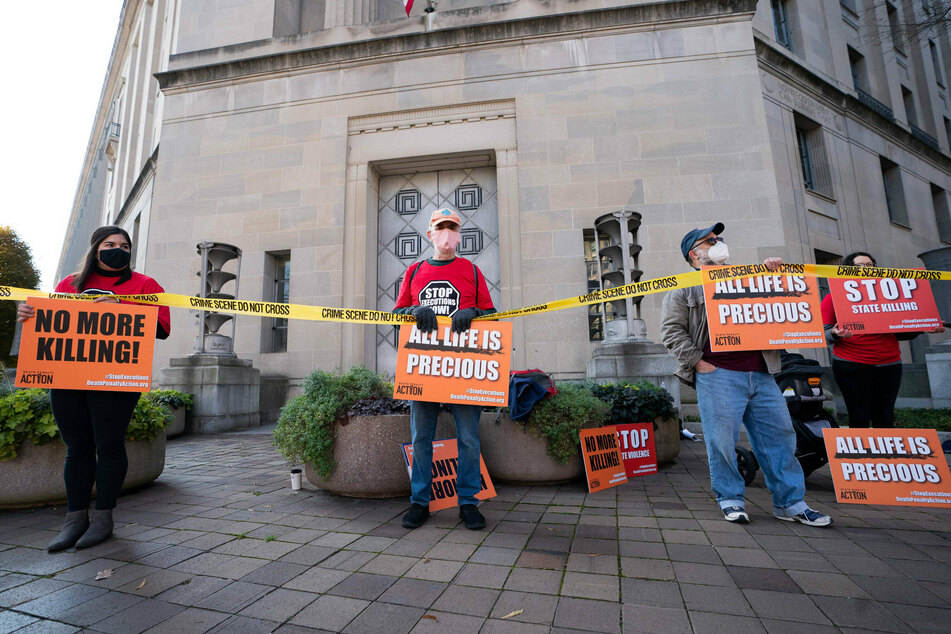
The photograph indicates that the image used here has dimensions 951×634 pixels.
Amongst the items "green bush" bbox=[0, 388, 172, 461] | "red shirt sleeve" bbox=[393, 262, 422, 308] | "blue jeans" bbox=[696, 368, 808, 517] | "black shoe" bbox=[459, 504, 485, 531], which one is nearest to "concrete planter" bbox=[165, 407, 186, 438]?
"green bush" bbox=[0, 388, 172, 461]

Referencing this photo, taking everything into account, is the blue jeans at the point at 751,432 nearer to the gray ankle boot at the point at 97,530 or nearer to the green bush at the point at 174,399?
the gray ankle boot at the point at 97,530

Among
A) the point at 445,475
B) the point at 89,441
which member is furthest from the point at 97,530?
the point at 445,475

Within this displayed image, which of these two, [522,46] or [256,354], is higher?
[522,46]

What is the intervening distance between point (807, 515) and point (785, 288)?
1657 millimetres

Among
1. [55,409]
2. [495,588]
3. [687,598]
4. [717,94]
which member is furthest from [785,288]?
[717,94]

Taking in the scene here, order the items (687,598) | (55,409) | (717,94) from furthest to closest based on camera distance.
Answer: (717,94)
(55,409)
(687,598)

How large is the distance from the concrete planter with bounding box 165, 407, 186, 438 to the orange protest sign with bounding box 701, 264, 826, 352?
8685mm

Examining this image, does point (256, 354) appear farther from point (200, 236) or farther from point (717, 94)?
point (717, 94)

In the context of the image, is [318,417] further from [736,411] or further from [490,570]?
[736,411]

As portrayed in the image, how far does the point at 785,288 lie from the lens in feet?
11.3

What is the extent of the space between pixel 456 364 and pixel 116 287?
8.63 ft

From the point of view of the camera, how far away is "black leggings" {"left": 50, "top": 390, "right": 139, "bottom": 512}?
3.08 m

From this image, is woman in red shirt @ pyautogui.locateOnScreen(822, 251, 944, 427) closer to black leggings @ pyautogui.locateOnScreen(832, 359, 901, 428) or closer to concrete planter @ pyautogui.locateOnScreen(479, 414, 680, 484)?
black leggings @ pyautogui.locateOnScreen(832, 359, 901, 428)

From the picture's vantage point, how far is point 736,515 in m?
3.25
